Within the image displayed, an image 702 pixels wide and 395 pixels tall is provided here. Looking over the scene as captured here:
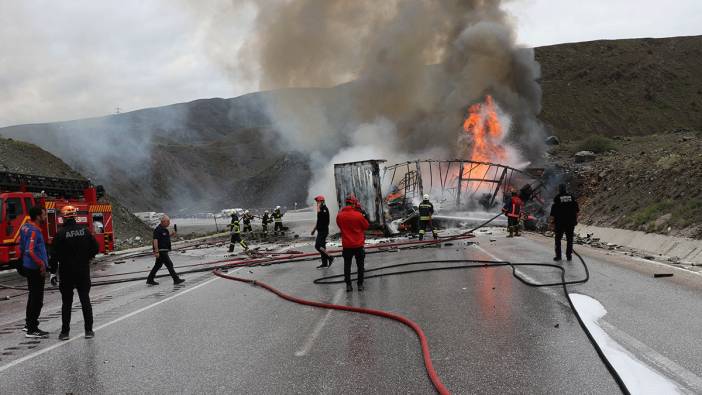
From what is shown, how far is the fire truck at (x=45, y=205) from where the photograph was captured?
52.4 feet

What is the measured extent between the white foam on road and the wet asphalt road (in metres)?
0.12

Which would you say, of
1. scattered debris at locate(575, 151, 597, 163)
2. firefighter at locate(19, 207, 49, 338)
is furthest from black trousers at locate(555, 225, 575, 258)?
scattered debris at locate(575, 151, 597, 163)

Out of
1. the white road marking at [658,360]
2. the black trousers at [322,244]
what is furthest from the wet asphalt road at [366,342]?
the black trousers at [322,244]

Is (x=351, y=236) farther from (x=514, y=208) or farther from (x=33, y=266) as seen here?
(x=514, y=208)

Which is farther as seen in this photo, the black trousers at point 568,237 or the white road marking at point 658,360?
the black trousers at point 568,237

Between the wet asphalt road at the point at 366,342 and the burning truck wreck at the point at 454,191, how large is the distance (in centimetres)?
1090

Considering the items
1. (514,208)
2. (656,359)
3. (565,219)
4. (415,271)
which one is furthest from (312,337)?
(514,208)

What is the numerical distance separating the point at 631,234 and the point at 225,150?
371 feet

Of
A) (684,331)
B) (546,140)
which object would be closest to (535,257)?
(684,331)

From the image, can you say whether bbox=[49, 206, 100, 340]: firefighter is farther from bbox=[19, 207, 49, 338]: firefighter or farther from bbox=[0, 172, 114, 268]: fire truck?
bbox=[0, 172, 114, 268]: fire truck

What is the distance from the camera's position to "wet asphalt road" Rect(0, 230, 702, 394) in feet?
15.8

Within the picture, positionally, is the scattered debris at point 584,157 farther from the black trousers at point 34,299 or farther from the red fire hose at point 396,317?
the black trousers at point 34,299

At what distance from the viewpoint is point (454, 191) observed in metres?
30.5

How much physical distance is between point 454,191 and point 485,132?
9.18 m
